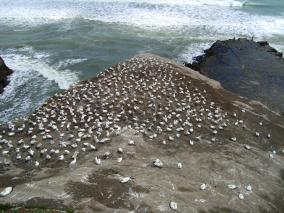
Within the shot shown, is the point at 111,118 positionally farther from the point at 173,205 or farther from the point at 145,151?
the point at 173,205

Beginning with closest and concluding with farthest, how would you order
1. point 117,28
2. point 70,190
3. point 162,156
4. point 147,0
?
point 70,190, point 162,156, point 117,28, point 147,0

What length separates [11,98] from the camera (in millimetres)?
22469

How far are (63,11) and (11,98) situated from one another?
A: 19.0 m

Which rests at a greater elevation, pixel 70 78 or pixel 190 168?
pixel 190 168

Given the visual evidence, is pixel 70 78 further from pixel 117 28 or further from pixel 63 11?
pixel 63 11

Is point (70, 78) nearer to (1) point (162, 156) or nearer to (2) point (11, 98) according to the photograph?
(2) point (11, 98)

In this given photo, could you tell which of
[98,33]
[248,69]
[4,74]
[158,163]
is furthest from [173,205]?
[98,33]

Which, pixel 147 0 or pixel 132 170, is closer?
pixel 132 170

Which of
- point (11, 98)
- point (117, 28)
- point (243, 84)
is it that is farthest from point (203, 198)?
point (117, 28)

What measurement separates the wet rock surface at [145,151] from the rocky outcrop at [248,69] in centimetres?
253

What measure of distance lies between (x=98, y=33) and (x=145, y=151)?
2219cm

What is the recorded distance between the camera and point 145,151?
13.1 meters

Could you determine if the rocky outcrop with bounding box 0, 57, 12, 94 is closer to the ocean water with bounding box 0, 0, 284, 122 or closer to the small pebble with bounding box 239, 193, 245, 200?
the ocean water with bounding box 0, 0, 284, 122

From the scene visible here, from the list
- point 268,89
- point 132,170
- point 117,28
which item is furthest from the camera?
point 117,28
